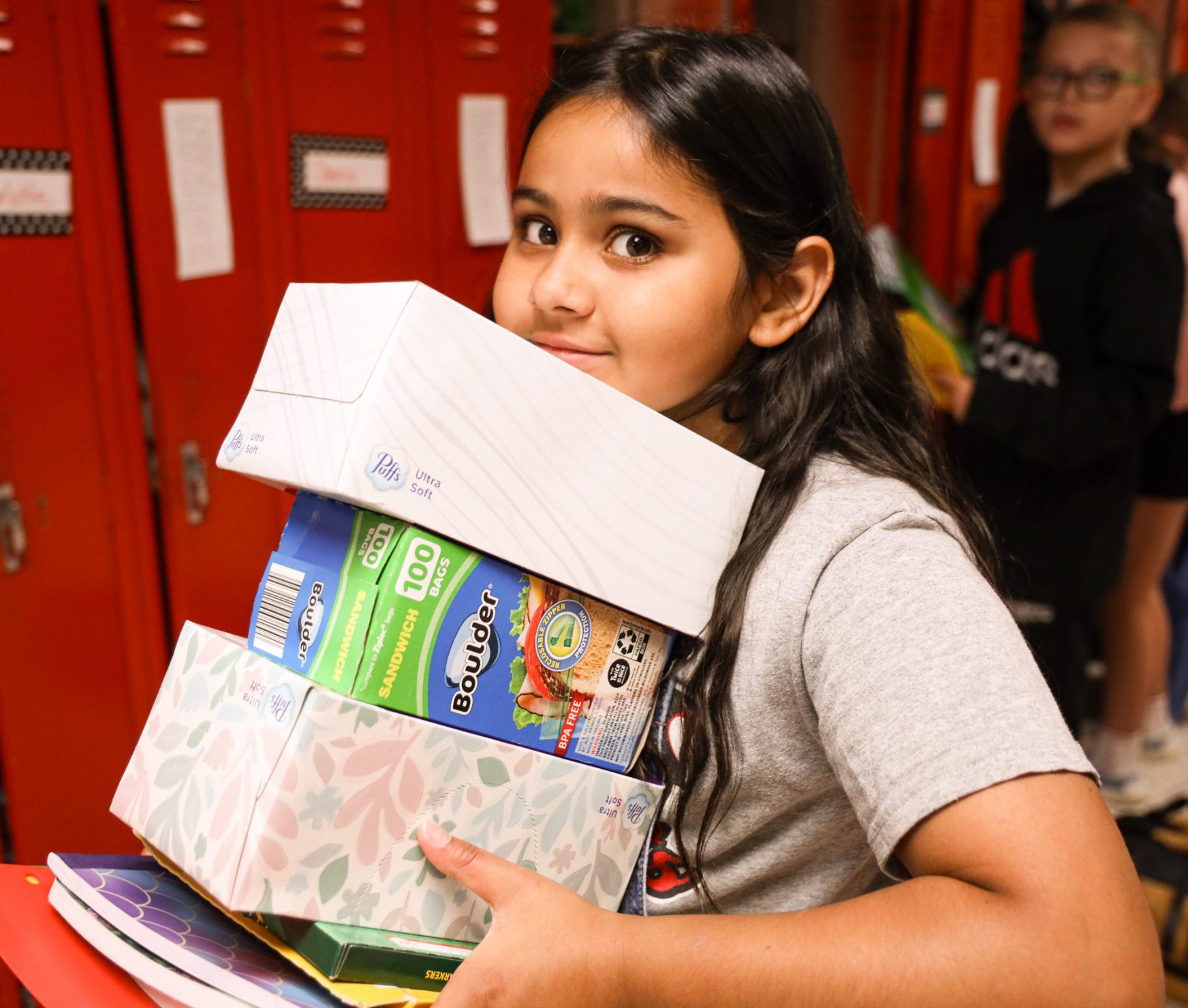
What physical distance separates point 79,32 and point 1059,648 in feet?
7.65

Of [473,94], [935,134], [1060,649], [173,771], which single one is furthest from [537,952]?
[935,134]

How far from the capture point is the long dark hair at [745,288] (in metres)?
0.84

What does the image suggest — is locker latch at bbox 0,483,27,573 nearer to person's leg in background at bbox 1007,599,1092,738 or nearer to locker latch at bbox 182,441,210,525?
locker latch at bbox 182,441,210,525

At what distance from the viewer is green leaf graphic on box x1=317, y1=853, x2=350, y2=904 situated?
69cm

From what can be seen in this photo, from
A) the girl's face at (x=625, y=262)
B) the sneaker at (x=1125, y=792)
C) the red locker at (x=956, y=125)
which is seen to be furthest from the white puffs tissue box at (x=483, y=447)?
the sneaker at (x=1125, y=792)

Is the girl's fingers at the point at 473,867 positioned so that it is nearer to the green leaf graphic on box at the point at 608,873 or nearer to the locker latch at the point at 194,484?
the green leaf graphic on box at the point at 608,873

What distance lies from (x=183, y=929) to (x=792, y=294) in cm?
74

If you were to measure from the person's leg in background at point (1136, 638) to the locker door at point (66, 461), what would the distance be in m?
2.34

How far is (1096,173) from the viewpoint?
236cm

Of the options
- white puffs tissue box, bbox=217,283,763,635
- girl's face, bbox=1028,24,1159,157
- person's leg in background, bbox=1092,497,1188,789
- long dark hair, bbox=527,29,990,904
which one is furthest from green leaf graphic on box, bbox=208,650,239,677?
person's leg in background, bbox=1092,497,1188,789

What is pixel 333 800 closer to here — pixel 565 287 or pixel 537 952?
pixel 537 952

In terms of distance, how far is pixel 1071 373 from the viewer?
7.47 feet

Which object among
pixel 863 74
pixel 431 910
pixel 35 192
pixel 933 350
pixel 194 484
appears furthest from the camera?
pixel 863 74

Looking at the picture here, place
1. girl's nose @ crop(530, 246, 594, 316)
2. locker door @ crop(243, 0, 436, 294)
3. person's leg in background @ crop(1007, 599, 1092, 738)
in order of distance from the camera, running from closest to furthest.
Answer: girl's nose @ crop(530, 246, 594, 316) < locker door @ crop(243, 0, 436, 294) < person's leg in background @ crop(1007, 599, 1092, 738)
